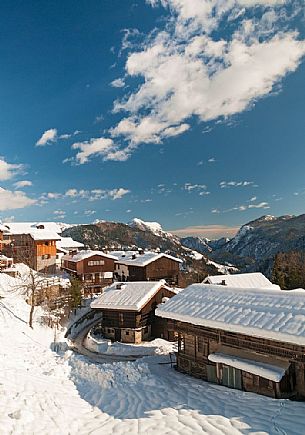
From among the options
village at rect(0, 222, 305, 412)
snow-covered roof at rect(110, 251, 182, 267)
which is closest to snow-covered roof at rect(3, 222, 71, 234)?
village at rect(0, 222, 305, 412)

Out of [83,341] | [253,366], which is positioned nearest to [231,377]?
[253,366]

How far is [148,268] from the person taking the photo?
149 ft

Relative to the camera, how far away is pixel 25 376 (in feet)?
46.3

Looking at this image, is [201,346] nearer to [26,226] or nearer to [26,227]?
[26,227]

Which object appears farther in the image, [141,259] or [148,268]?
[141,259]

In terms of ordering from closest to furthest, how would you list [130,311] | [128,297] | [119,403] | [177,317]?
1. [119,403]
2. [177,317]
3. [130,311]
4. [128,297]

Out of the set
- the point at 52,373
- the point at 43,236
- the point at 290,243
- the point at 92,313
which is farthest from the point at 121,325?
the point at 290,243

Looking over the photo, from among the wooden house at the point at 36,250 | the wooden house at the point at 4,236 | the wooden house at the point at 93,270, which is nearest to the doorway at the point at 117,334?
the wooden house at the point at 93,270

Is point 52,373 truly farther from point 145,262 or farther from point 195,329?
point 145,262

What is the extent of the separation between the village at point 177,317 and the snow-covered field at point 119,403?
991mm

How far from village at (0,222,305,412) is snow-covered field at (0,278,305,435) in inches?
39.0

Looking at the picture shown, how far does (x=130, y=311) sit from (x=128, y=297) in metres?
1.79

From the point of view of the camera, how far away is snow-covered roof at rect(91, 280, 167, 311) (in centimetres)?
2805

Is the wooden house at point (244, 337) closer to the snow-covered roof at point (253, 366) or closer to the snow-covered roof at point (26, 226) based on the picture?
the snow-covered roof at point (253, 366)
